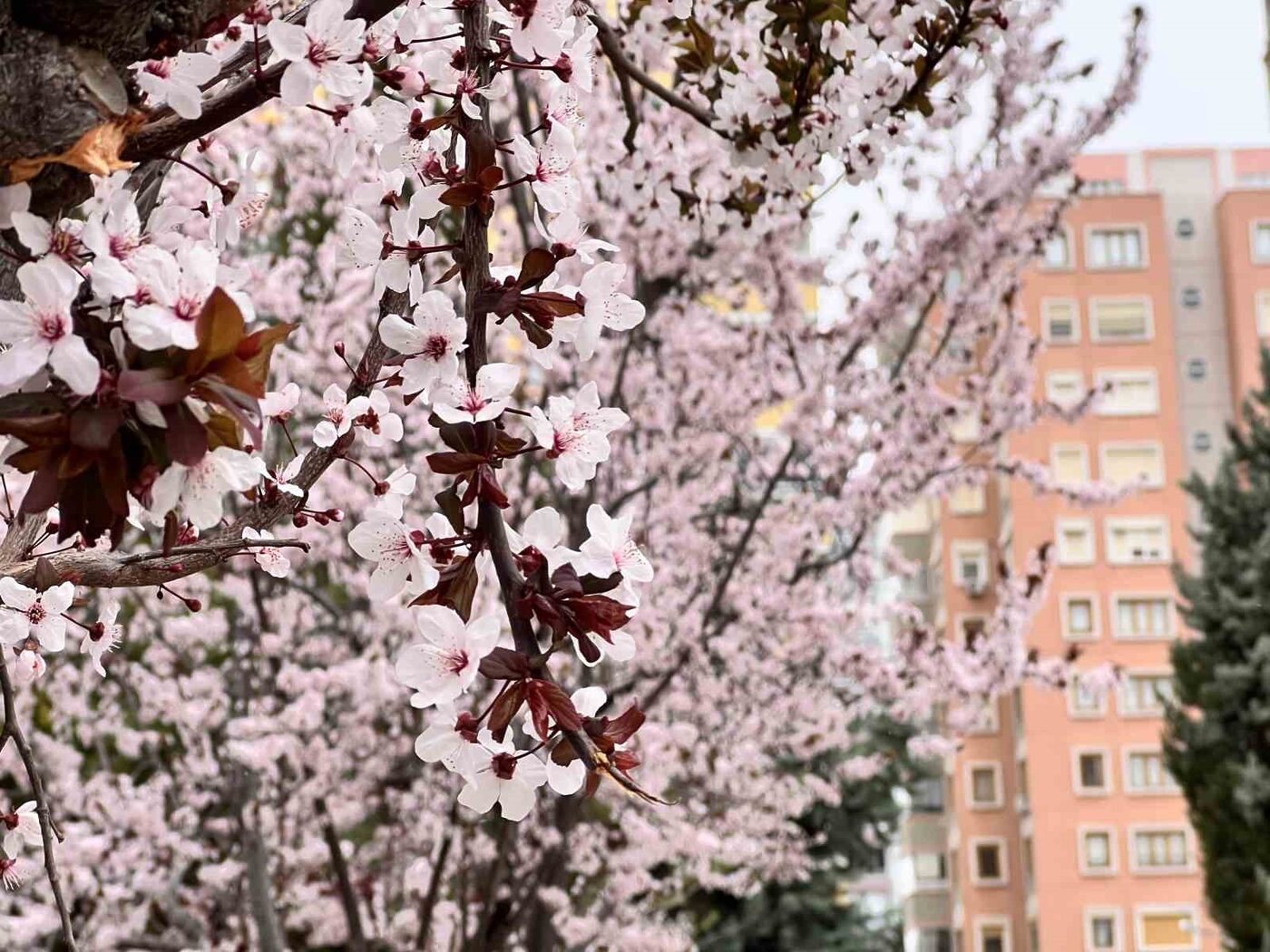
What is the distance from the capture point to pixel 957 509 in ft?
118

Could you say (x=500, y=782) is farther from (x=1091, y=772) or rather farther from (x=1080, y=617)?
(x=1080, y=617)

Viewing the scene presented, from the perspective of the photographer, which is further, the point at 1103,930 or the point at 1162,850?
the point at 1162,850

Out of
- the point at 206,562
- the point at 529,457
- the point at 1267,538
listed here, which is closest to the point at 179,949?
the point at 529,457

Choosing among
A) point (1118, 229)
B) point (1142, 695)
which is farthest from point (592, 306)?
point (1118, 229)

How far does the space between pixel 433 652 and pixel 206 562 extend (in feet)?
1.60

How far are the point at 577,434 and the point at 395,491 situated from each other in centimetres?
31

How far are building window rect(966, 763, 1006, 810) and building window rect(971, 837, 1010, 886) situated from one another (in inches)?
32.7

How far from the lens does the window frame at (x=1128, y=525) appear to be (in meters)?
33.1

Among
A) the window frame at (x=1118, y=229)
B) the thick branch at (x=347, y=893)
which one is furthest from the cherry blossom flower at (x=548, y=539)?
the window frame at (x=1118, y=229)

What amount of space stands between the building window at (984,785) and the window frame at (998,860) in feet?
2.53

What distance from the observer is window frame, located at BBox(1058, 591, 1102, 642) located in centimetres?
3284

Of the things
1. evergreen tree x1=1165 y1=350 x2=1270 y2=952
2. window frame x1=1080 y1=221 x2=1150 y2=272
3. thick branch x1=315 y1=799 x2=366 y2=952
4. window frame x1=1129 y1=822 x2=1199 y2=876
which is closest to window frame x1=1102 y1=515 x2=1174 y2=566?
window frame x1=1129 y1=822 x2=1199 y2=876

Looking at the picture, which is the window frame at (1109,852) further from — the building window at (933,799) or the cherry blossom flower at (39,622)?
the cherry blossom flower at (39,622)

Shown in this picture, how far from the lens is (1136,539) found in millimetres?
33344
